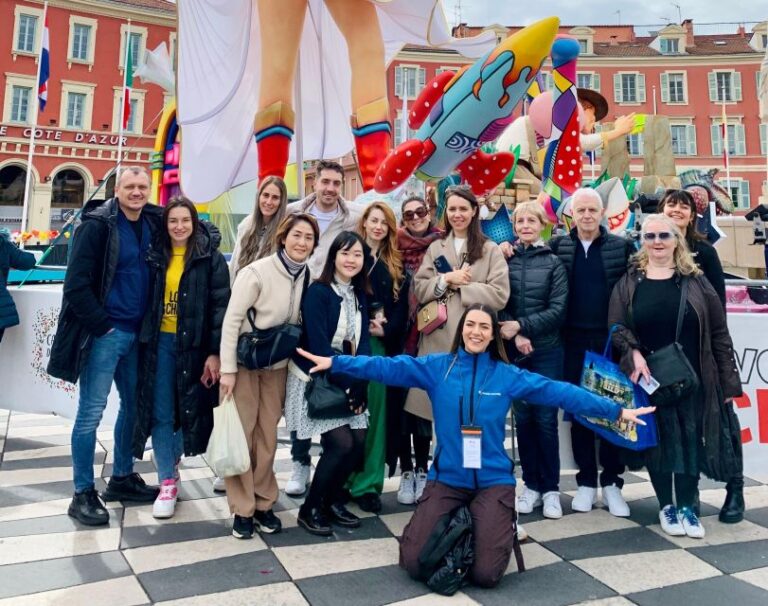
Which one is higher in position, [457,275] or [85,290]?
[457,275]

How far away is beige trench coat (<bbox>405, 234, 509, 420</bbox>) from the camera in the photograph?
272cm

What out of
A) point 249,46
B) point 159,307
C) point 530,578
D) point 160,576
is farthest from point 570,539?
point 249,46

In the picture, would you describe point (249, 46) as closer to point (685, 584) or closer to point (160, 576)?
point (160, 576)

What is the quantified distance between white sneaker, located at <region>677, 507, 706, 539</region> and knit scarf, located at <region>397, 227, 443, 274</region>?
5.75 feet

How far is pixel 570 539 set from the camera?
2576mm

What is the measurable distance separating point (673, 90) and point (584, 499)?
35.2m

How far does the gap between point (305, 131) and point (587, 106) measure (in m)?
7.44

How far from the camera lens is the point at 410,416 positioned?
117 inches

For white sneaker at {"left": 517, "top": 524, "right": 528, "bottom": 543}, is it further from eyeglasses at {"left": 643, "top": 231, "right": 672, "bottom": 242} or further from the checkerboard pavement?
eyeglasses at {"left": 643, "top": 231, "right": 672, "bottom": 242}

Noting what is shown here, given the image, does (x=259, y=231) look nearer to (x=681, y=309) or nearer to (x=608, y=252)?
(x=608, y=252)

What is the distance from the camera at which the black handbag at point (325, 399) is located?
246 cm

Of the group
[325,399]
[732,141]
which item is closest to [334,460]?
[325,399]

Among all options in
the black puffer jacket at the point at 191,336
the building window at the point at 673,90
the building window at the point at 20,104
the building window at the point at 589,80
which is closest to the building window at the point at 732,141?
the building window at the point at 673,90

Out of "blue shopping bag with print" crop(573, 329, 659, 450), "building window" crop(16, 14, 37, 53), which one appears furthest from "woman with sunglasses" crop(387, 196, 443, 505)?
"building window" crop(16, 14, 37, 53)
